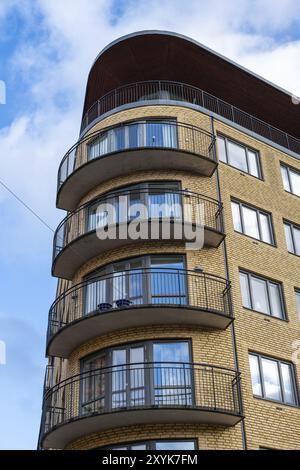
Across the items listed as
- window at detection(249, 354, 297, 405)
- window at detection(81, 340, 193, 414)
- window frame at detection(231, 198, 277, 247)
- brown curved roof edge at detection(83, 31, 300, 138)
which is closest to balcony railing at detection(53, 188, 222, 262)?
window frame at detection(231, 198, 277, 247)

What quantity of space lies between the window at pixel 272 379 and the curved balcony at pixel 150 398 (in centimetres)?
105

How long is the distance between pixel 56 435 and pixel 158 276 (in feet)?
16.9

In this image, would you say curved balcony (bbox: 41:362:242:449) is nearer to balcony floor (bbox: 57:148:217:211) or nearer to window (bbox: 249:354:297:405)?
window (bbox: 249:354:297:405)

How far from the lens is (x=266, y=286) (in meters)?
20.2

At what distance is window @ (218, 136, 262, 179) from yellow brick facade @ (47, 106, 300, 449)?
255 mm

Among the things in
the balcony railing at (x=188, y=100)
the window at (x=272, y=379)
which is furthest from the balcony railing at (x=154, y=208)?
the balcony railing at (x=188, y=100)

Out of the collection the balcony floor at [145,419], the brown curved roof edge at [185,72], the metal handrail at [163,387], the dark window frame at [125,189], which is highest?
the brown curved roof edge at [185,72]

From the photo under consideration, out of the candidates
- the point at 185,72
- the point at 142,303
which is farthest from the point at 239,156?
the point at 142,303

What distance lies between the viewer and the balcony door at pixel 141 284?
18203 millimetres

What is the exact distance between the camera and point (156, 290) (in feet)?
60.0

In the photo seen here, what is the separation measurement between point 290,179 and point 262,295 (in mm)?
5810

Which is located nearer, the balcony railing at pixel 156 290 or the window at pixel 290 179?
the balcony railing at pixel 156 290

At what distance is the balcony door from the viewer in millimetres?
18203

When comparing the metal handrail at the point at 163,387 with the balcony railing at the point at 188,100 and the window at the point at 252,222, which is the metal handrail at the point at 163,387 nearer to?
the window at the point at 252,222
